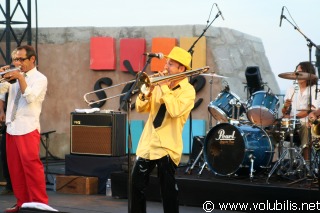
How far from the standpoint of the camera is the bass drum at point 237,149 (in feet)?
29.5

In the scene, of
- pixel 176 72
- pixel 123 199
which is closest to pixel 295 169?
pixel 123 199

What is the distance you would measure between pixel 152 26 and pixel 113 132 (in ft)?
8.54

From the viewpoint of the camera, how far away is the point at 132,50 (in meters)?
12.0

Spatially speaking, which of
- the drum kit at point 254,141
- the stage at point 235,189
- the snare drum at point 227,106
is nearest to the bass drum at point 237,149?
the drum kit at point 254,141

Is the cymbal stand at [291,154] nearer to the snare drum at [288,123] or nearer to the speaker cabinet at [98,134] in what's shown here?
the snare drum at [288,123]

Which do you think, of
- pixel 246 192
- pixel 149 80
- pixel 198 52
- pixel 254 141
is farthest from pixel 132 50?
pixel 149 80

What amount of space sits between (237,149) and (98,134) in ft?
6.85

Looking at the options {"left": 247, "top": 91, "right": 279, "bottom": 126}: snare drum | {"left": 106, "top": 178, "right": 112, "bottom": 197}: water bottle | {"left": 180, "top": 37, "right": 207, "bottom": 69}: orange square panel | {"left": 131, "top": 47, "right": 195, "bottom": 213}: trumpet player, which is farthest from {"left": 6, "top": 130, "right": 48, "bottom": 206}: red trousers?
{"left": 180, "top": 37, "right": 207, "bottom": 69}: orange square panel

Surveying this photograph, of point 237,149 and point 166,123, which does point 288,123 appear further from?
point 166,123

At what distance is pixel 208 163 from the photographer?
9.28 metres

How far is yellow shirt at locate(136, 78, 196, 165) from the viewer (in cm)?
660

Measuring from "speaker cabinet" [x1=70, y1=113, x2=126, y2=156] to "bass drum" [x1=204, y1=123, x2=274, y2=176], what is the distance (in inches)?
56.2

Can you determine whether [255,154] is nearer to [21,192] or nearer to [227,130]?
[227,130]

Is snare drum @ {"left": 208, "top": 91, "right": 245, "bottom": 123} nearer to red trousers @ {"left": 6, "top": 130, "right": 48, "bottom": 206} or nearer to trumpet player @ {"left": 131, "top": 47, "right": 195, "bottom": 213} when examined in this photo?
red trousers @ {"left": 6, "top": 130, "right": 48, "bottom": 206}
